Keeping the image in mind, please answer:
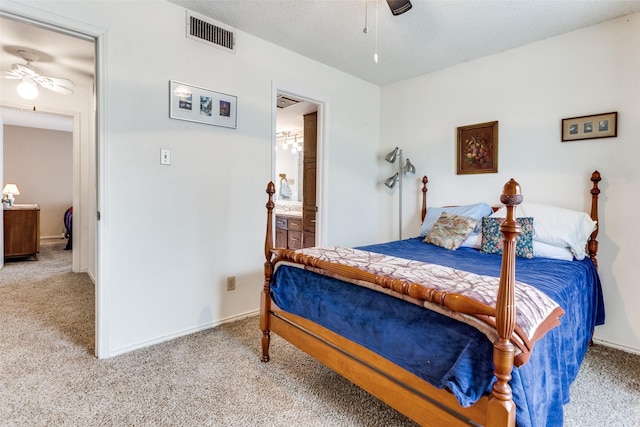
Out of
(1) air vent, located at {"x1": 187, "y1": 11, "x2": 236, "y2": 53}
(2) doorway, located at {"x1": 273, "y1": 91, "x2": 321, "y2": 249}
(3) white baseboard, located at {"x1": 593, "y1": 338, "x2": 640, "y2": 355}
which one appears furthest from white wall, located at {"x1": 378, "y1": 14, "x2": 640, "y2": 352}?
(1) air vent, located at {"x1": 187, "y1": 11, "x2": 236, "y2": 53}

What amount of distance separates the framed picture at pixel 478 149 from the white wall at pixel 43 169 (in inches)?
304

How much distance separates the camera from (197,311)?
8.14 feet

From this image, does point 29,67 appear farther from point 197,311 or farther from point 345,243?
point 345,243

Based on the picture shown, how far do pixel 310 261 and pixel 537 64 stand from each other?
258 cm

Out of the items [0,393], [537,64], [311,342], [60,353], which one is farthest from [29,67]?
[537,64]

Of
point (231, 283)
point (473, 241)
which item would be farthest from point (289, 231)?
point (473, 241)

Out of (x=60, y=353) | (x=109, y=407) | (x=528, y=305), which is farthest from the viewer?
(x=60, y=353)

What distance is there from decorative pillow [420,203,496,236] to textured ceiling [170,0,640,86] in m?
1.40

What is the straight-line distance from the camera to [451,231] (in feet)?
8.44

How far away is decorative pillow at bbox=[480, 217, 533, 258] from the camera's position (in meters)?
2.20

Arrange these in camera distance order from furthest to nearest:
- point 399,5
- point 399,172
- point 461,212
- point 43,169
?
point 43,169 < point 399,172 < point 461,212 < point 399,5

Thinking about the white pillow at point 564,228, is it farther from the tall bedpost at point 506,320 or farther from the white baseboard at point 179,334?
the white baseboard at point 179,334

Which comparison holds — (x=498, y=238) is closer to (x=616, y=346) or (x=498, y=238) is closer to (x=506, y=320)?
(x=616, y=346)

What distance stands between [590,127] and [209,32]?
117 inches
